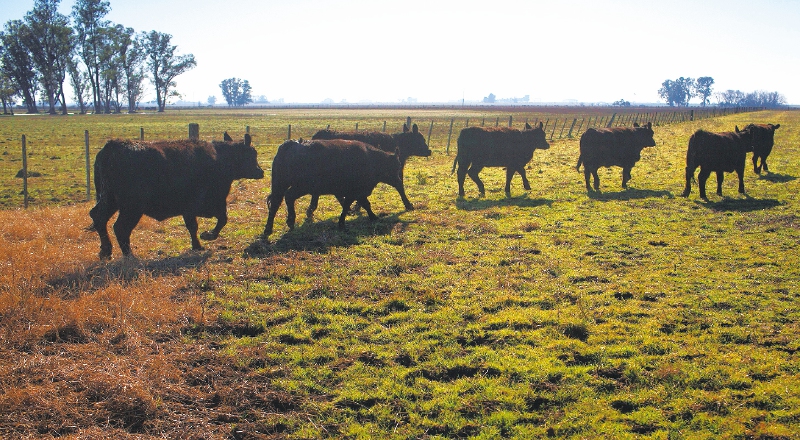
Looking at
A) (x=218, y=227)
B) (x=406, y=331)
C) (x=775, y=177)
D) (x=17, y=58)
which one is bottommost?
(x=406, y=331)

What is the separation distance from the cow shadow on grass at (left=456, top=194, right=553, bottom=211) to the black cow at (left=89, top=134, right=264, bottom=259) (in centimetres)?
586

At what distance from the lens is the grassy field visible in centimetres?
478

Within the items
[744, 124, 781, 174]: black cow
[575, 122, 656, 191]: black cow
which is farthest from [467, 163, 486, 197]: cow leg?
[744, 124, 781, 174]: black cow

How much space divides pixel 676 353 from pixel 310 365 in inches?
145

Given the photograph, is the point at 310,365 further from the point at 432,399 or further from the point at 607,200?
the point at 607,200

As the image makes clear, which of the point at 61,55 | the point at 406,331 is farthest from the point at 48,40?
the point at 406,331

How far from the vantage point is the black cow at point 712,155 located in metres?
14.9

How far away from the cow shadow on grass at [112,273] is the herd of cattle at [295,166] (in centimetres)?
62

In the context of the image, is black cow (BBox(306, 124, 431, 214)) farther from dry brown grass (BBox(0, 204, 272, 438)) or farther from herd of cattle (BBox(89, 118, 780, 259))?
dry brown grass (BBox(0, 204, 272, 438))

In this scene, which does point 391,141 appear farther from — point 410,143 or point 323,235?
point 323,235

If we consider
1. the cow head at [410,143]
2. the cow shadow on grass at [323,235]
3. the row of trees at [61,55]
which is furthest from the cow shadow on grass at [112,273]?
the row of trees at [61,55]

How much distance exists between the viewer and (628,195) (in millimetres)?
15836

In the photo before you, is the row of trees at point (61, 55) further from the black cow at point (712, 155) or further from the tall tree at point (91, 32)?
the black cow at point (712, 155)

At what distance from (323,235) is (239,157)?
239 cm
